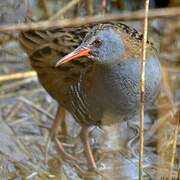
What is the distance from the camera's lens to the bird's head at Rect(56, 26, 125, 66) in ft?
9.52

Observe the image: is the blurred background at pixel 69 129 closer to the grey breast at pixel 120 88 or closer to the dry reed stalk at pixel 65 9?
the dry reed stalk at pixel 65 9

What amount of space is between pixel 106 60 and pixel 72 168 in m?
1.00

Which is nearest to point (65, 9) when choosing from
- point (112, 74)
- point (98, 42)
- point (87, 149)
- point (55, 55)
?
point (55, 55)

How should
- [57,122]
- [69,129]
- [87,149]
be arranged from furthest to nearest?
[69,129] → [57,122] → [87,149]

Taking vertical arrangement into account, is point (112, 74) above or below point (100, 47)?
below

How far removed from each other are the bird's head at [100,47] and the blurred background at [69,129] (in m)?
0.62

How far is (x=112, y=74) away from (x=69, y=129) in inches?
45.5

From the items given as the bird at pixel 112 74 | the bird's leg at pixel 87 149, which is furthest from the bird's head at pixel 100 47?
the bird's leg at pixel 87 149

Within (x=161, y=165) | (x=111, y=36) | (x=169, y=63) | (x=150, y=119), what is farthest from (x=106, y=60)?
(x=169, y=63)

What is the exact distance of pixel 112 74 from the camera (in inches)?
121

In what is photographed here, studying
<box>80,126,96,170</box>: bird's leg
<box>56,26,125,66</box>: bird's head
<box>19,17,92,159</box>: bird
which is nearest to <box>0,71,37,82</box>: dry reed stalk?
<box>19,17,92,159</box>: bird

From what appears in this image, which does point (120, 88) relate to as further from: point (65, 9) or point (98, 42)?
point (65, 9)

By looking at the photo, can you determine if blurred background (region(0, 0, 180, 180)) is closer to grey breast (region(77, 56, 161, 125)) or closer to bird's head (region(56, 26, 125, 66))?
grey breast (region(77, 56, 161, 125))

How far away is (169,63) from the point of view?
4816mm
